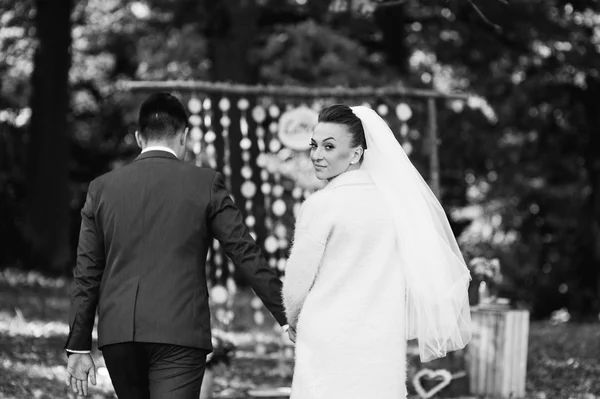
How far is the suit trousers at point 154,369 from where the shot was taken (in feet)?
12.1

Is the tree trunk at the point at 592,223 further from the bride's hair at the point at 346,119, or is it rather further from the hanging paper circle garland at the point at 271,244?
the bride's hair at the point at 346,119

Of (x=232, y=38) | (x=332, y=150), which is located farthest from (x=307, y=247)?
(x=232, y=38)

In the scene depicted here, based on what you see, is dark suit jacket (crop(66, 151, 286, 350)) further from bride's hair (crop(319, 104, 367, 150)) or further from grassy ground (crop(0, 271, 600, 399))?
grassy ground (crop(0, 271, 600, 399))

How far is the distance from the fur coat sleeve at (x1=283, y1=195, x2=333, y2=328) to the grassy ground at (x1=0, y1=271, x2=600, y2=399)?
311 cm

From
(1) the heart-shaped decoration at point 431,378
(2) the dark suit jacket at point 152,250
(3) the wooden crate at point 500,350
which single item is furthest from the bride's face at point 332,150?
(3) the wooden crate at point 500,350

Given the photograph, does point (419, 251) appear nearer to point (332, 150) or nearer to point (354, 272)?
point (354, 272)

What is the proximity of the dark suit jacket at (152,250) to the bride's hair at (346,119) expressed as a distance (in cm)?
55

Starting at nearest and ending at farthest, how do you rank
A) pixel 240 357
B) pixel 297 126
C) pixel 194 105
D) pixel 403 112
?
1. pixel 194 105
2. pixel 403 112
3. pixel 297 126
4. pixel 240 357

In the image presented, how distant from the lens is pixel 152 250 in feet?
12.4

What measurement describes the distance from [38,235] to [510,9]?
9206 millimetres

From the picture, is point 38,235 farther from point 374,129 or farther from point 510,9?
point 374,129

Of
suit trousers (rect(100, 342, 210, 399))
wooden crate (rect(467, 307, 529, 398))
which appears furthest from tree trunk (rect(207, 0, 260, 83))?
suit trousers (rect(100, 342, 210, 399))

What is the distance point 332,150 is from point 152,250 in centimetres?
88

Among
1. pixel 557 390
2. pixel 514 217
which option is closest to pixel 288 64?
pixel 514 217
